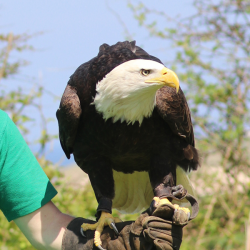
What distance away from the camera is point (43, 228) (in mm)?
2414

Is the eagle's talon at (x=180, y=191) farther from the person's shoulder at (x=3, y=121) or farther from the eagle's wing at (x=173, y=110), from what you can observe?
the person's shoulder at (x=3, y=121)

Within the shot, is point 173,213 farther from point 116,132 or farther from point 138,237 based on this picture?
point 116,132

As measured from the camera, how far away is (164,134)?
9.45ft

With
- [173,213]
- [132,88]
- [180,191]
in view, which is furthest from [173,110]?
[173,213]

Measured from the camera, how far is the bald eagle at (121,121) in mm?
2707

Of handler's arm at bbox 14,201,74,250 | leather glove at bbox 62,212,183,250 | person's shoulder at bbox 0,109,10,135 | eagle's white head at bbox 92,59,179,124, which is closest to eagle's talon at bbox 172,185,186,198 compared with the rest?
leather glove at bbox 62,212,183,250

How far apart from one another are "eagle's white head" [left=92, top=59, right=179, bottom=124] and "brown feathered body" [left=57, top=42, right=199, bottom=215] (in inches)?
1.9

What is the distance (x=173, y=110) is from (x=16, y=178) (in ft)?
3.60

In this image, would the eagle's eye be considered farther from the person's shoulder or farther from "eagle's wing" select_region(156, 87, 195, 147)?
the person's shoulder

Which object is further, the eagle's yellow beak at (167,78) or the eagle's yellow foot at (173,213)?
the eagle's yellow beak at (167,78)

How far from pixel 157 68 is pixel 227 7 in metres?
3.42

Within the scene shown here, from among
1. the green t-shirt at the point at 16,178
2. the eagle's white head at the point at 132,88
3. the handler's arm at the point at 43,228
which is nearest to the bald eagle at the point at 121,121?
the eagle's white head at the point at 132,88

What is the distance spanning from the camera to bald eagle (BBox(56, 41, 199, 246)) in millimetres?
2707

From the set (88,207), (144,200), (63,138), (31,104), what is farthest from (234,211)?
(63,138)
